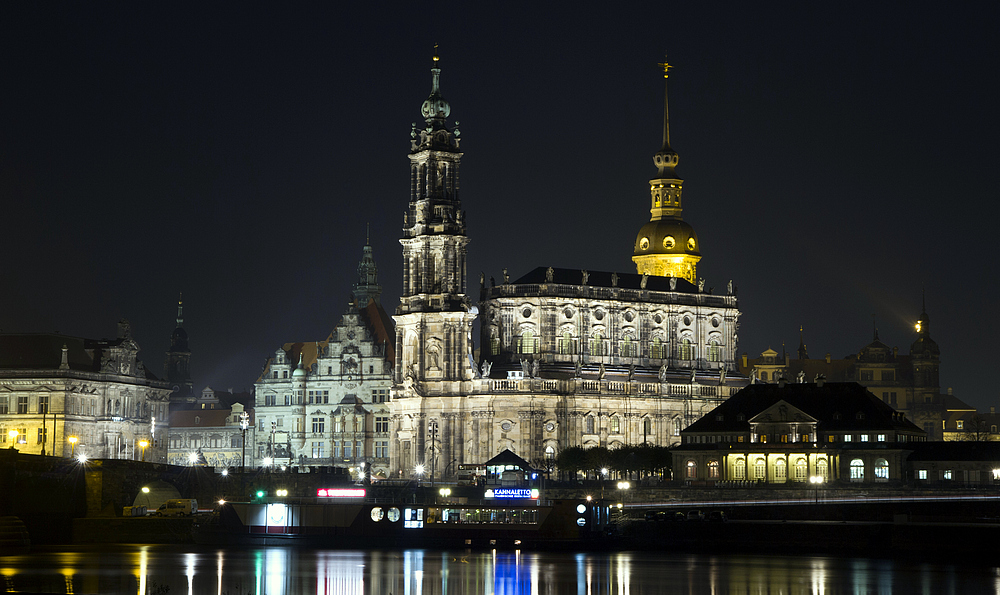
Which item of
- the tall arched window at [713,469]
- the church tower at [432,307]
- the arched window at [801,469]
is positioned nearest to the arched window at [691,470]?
the tall arched window at [713,469]

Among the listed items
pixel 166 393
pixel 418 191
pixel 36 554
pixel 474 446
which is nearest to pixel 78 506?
pixel 36 554

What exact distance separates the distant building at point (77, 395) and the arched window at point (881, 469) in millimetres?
66629

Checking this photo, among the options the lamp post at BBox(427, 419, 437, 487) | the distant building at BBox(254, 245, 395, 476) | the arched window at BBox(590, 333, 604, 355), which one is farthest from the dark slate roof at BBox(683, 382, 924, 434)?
the distant building at BBox(254, 245, 395, 476)

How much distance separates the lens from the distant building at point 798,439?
11838 centimetres

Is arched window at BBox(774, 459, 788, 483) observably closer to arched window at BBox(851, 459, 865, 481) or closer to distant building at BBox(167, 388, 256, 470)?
arched window at BBox(851, 459, 865, 481)

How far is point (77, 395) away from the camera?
15162cm

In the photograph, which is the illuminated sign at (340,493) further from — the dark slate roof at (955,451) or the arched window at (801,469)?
the dark slate roof at (955,451)

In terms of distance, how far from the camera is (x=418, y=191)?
14400cm

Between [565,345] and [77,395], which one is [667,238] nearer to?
[565,345]

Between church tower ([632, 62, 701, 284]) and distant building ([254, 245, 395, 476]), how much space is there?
1166 inches

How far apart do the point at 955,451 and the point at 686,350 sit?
132 feet

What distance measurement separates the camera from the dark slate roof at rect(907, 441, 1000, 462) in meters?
115

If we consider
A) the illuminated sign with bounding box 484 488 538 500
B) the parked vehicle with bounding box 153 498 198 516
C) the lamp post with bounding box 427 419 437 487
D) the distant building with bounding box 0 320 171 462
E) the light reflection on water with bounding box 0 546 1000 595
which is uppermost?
the distant building with bounding box 0 320 171 462

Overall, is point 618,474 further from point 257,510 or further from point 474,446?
point 257,510
